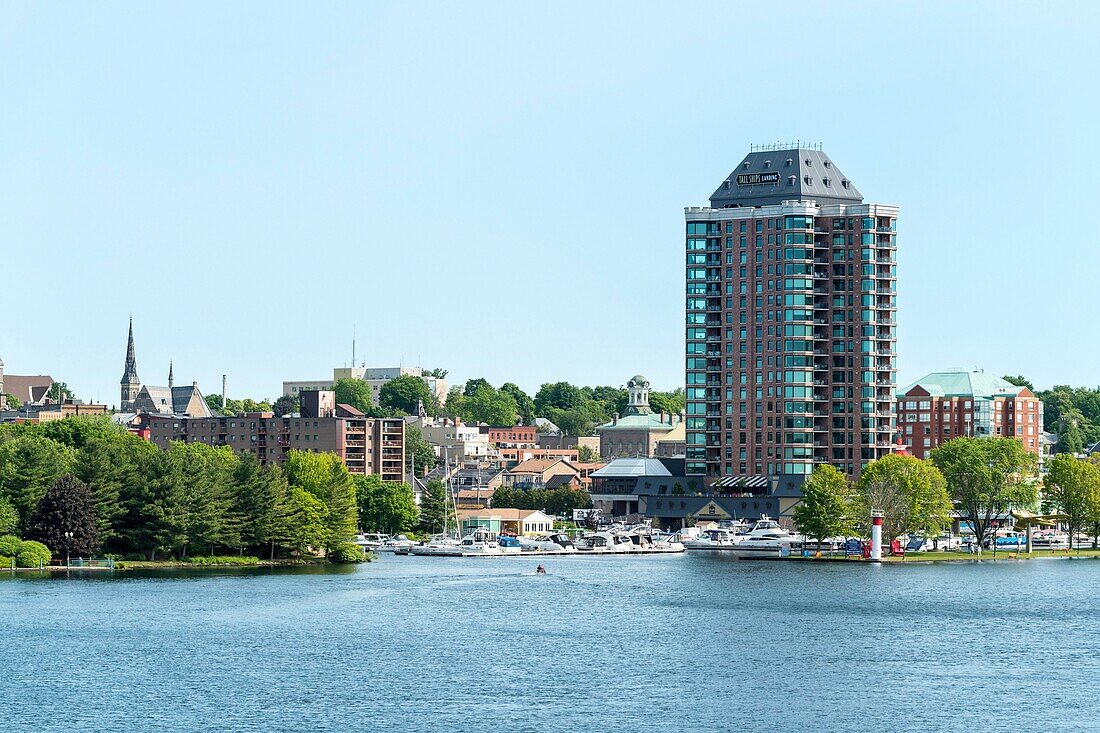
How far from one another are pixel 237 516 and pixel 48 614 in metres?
48.5

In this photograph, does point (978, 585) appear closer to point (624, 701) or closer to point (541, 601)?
point (541, 601)

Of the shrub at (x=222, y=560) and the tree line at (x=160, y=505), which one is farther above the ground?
the tree line at (x=160, y=505)

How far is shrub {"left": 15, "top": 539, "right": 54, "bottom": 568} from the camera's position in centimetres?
14662

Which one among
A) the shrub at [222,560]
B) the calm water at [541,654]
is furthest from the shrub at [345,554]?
the calm water at [541,654]

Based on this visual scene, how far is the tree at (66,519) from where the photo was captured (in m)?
148

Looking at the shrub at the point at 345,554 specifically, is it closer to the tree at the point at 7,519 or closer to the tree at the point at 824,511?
the tree at the point at 7,519

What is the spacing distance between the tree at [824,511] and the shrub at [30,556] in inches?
2944

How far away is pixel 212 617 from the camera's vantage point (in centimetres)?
11350

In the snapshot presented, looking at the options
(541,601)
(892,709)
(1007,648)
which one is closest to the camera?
(892,709)

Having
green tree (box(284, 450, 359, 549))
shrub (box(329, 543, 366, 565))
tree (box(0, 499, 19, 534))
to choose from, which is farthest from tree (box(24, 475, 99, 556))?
shrub (box(329, 543, 366, 565))

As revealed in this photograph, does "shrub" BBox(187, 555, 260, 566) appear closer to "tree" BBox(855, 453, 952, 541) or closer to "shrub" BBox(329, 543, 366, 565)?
"shrub" BBox(329, 543, 366, 565)

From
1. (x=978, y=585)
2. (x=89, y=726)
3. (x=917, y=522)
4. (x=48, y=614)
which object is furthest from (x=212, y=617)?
(x=917, y=522)

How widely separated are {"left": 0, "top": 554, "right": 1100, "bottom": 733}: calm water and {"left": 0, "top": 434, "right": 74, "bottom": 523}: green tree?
15187mm

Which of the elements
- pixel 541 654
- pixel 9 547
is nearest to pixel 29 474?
pixel 9 547
